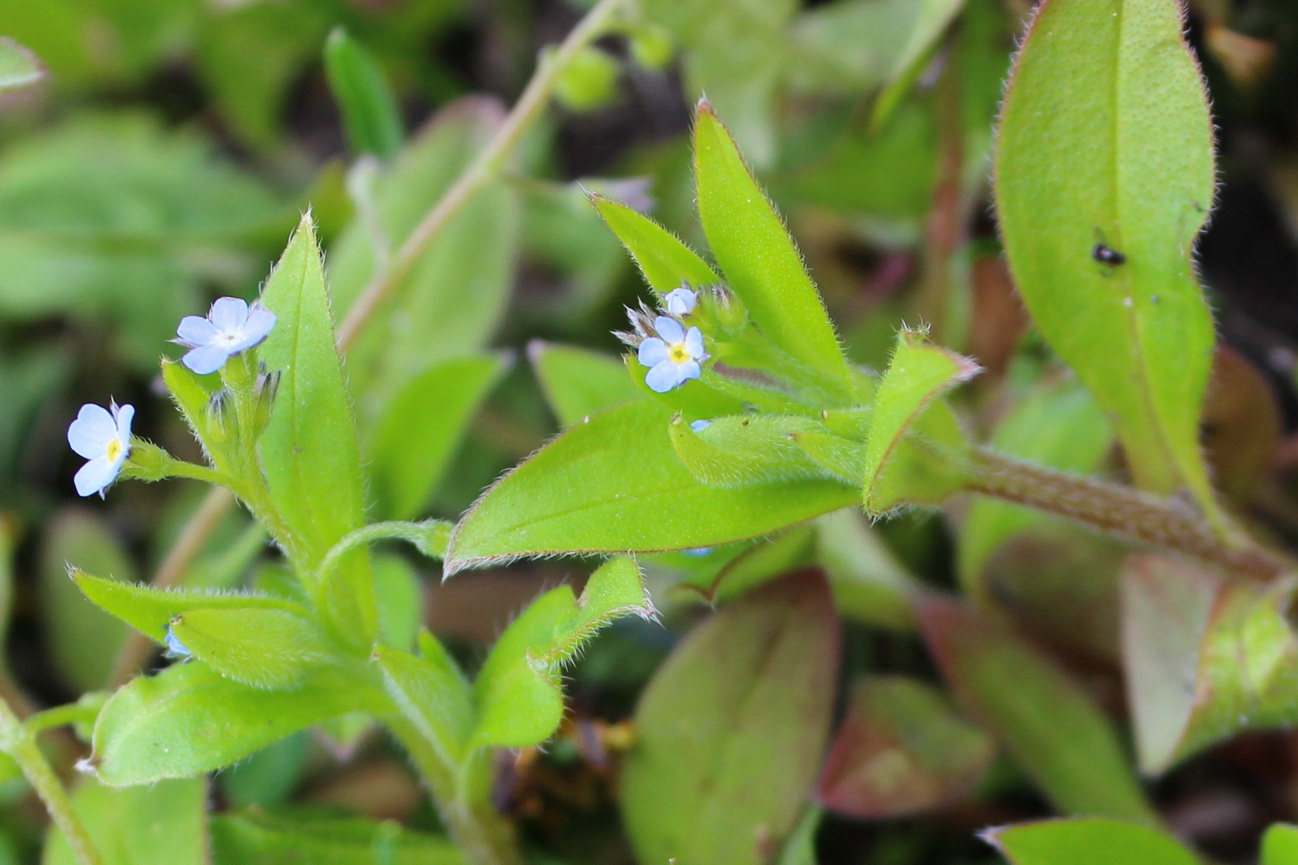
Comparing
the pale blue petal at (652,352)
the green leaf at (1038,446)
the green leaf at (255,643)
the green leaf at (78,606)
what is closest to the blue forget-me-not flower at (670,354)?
the pale blue petal at (652,352)

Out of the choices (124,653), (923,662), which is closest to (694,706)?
(923,662)

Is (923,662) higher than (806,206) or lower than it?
lower

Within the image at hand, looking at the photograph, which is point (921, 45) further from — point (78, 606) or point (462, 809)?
point (78, 606)

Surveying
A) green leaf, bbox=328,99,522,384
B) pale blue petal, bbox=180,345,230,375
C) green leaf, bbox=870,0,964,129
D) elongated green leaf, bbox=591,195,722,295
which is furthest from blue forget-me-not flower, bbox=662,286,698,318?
green leaf, bbox=328,99,522,384

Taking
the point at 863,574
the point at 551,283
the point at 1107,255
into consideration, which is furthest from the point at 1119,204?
the point at 551,283

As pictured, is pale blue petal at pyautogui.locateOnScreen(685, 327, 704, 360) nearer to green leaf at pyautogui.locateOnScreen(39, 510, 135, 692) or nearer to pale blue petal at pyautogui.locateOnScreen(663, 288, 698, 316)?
pale blue petal at pyautogui.locateOnScreen(663, 288, 698, 316)

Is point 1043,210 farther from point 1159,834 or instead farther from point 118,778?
point 118,778

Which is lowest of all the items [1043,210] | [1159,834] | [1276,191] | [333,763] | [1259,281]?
[333,763]

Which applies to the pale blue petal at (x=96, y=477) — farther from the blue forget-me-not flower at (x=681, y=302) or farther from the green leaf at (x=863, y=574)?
the green leaf at (x=863, y=574)
